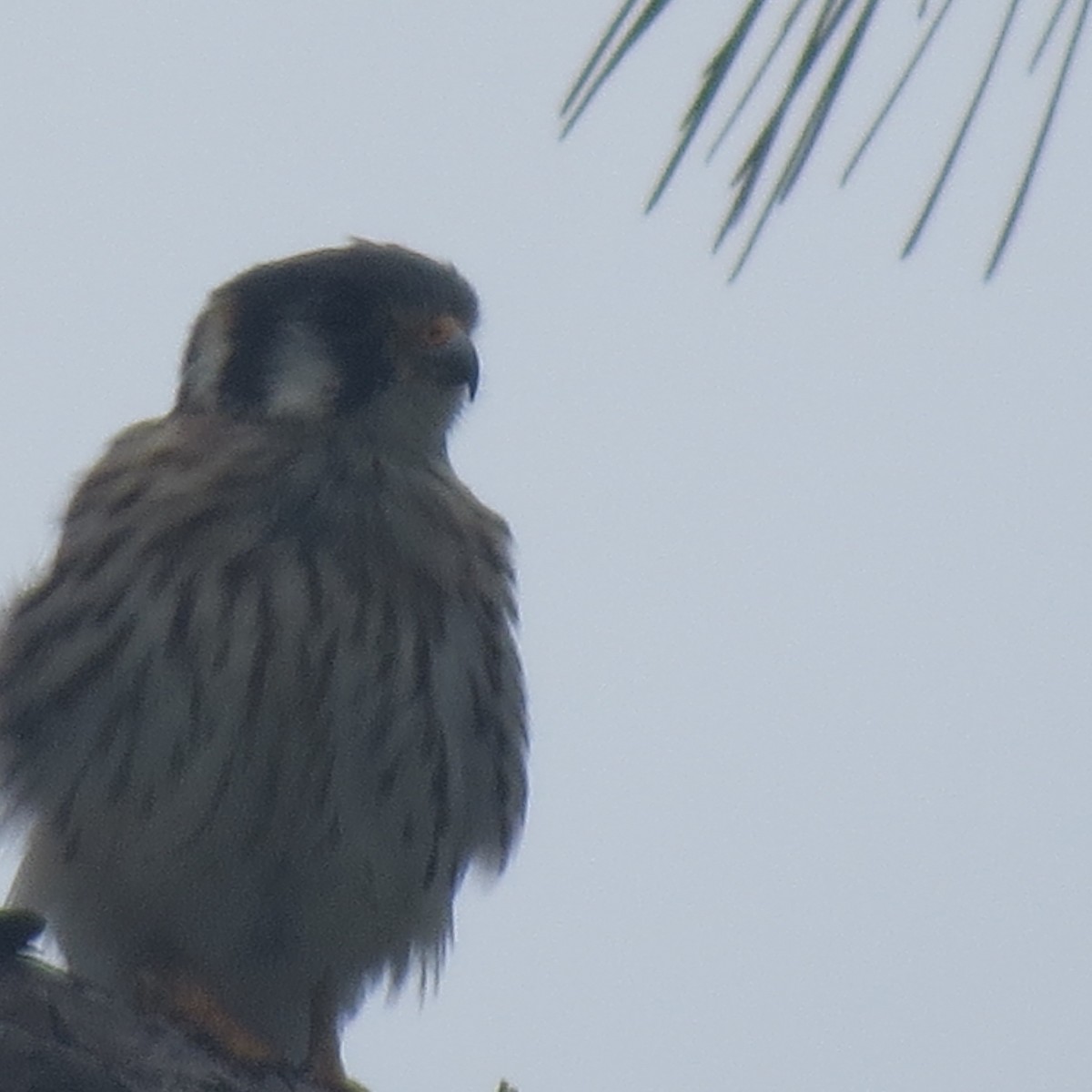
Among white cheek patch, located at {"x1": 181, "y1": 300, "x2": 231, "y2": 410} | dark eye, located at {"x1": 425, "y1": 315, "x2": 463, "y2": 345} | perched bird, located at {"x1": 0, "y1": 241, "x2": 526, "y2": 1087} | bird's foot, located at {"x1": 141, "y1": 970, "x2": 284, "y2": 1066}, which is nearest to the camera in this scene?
bird's foot, located at {"x1": 141, "y1": 970, "x2": 284, "y2": 1066}

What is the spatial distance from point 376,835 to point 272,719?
313mm

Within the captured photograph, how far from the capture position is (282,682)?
389 centimetres

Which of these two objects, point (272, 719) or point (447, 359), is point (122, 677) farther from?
point (447, 359)

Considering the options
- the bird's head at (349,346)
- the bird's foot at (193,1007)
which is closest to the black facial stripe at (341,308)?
the bird's head at (349,346)

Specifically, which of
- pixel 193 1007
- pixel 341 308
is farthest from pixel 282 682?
pixel 341 308

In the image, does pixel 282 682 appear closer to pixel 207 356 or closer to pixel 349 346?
pixel 349 346

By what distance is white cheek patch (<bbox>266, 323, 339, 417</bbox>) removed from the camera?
4.41m

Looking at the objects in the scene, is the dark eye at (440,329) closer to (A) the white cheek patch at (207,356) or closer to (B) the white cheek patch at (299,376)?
(B) the white cheek patch at (299,376)

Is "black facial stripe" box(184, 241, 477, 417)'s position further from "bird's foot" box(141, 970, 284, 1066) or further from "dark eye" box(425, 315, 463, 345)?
"bird's foot" box(141, 970, 284, 1066)

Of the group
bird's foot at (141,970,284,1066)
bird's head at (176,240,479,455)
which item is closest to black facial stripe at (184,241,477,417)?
bird's head at (176,240,479,455)

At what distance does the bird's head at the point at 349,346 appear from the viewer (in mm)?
A: 4402

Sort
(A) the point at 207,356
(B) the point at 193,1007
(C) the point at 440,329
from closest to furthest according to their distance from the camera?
(B) the point at 193,1007 < (C) the point at 440,329 < (A) the point at 207,356

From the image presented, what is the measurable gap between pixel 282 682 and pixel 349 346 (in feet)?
2.77

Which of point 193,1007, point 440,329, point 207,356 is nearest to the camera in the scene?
point 193,1007
